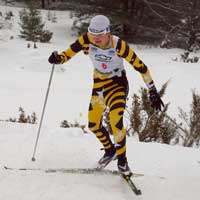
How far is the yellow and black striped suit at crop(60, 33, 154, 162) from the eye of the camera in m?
3.98

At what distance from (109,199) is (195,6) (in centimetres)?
1300

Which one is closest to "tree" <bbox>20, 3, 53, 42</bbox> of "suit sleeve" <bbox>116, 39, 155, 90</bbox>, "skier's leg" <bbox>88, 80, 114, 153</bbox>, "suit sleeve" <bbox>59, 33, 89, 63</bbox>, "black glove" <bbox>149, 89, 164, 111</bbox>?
"suit sleeve" <bbox>59, 33, 89, 63</bbox>

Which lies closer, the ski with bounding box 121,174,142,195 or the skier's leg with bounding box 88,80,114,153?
the ski with bounding box 121,174,142,195

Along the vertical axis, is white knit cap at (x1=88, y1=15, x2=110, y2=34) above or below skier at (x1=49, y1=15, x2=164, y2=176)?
above

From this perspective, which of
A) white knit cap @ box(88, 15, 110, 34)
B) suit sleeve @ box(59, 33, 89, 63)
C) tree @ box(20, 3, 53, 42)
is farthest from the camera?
tree @ box(20, 3, 53, 42)

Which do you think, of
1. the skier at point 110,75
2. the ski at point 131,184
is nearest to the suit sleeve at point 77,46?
the skier at point 110,75

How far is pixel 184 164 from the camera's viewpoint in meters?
4.85

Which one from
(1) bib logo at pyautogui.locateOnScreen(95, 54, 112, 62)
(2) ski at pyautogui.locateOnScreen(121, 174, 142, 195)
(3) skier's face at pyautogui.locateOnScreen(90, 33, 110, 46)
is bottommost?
(2) ski at pyautogui.locateOnScreen(121, 174, 142, 195)

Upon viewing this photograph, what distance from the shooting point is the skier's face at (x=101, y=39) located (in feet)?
12.7

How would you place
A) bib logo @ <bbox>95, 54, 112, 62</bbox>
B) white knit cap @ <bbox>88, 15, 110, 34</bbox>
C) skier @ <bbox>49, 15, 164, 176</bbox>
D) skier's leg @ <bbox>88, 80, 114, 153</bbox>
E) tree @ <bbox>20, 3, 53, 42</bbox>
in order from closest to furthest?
white knit cap @ <bbox>88, 15, 110, 34</bbox> < skier @ <bbox>49, 15, 164, 176</bbox> < bib logo @ <bbox>95, 54, 112, 62</bbox> < skier's leg @ <bbox>88, 80, 114, 153</bbox> < tree @ <bbox>20, 3, 53, 42</bbox>

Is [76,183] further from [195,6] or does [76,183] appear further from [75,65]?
[195,6]

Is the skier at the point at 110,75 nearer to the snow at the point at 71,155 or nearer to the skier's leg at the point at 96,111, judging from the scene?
the skier's leg at the point at 96,111

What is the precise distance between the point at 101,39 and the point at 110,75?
474 millimetres

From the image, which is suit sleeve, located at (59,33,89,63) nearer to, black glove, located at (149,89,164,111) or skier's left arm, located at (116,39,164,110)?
skier's left arm, located at (116,39,164,110)
